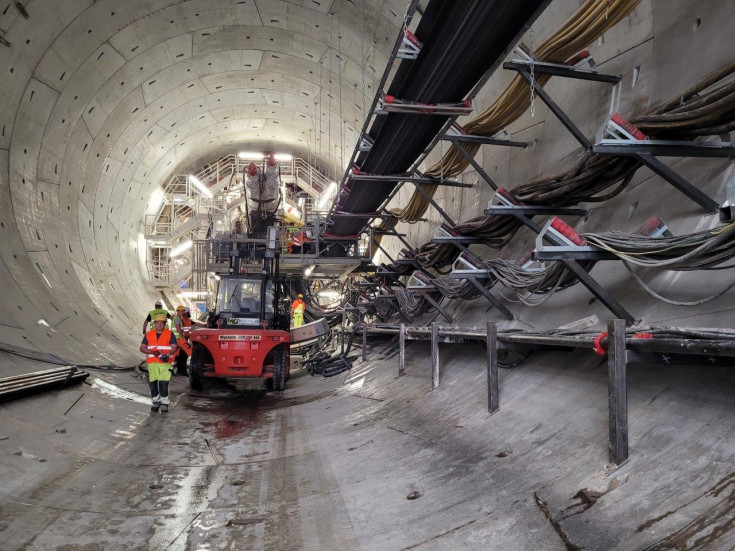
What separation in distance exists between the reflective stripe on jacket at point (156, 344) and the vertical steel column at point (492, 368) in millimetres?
4519

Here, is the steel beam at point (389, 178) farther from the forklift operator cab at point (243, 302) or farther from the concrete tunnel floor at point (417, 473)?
the forklift operator cab at point (243, 302)

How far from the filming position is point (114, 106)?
1190 centimetres

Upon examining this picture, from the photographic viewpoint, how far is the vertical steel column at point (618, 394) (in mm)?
2836

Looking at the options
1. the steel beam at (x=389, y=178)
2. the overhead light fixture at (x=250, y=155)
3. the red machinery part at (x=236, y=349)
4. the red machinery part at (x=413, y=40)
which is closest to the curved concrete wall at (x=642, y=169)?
the steel beam at (x=389, y=178)

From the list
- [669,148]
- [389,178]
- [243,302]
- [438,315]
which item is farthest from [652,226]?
[243,302]

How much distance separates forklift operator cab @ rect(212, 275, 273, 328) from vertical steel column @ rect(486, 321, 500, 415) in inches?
247

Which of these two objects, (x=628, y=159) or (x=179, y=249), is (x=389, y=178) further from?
(x=179, y=249)

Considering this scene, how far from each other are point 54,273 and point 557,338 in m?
9.68

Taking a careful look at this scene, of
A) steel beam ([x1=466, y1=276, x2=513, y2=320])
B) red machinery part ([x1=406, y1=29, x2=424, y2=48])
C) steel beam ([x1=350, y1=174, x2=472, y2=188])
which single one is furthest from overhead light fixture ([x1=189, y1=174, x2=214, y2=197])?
red machinery part ([x1=406, y1=29, x2=424, y2=48])

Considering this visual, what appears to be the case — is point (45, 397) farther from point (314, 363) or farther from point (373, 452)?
point (314, 363)

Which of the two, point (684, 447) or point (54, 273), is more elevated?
point (54, 273)

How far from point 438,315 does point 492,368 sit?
4.06m

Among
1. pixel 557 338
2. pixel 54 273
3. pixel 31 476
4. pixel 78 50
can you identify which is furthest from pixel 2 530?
pixel 78 50

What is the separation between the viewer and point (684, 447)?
2631 millimetres
